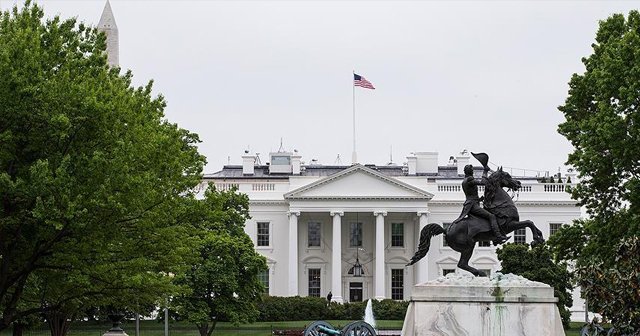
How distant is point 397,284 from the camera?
88.2 metres

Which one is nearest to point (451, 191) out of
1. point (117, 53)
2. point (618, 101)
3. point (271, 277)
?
point (271, 277)

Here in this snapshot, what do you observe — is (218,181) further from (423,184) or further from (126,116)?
(126,116)

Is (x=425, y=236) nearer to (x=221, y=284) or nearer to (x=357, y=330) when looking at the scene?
(x=357, y=330)

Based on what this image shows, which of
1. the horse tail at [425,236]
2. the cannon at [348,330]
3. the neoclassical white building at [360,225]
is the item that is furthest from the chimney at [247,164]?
the horse tail at [425,236]

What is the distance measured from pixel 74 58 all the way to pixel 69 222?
5.74m

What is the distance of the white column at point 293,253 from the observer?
8612cm

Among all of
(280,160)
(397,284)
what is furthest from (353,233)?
(280,160)

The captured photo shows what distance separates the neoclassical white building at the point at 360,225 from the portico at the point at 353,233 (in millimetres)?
71

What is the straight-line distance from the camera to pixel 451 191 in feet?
290

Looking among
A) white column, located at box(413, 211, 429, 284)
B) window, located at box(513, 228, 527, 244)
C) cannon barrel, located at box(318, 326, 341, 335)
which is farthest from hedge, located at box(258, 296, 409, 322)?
cannon barrel, located at box(318, 326, 341, 335)

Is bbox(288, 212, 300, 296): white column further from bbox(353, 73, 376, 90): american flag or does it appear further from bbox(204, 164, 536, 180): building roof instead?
bbox(353, 73, 376, 90): american flag

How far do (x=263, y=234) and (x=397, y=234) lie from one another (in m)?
9.80

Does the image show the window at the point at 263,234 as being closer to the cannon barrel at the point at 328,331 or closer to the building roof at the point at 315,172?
the building roof at the point at 315,172

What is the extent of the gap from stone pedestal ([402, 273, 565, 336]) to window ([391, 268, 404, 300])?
6601cm
